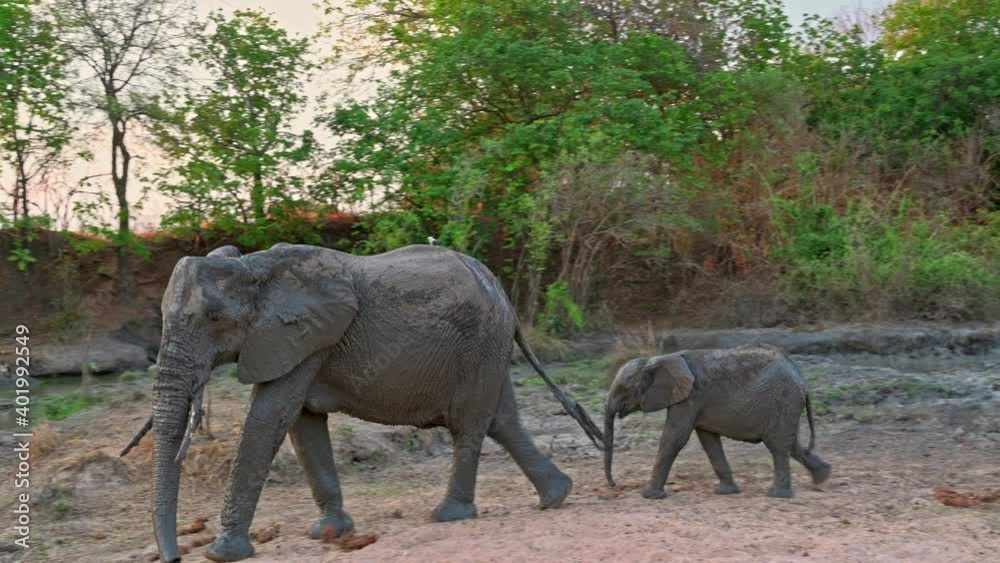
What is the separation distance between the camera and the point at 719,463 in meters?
8.23

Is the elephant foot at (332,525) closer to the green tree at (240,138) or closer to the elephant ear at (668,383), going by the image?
the elephant ear at (668,383)

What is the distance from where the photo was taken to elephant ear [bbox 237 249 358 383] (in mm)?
6637

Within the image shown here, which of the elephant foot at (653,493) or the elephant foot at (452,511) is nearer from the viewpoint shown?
the elephant foot at (452,511)

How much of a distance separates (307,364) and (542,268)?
35.1 ft

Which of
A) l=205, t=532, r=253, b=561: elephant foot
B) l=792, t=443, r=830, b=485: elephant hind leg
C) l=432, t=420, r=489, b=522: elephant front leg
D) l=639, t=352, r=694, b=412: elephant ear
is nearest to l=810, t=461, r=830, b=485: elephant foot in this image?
l=792, t=443, r=830, b=485: elephant hind leg

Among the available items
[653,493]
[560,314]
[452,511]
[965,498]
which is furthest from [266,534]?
[560,314]

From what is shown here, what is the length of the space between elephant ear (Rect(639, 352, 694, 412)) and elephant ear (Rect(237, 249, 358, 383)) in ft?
7.71

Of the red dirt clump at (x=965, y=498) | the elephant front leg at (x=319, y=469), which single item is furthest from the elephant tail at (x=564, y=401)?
the red dirt clump at (x=965, y=498)

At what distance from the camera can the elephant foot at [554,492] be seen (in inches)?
303

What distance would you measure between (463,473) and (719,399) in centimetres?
196

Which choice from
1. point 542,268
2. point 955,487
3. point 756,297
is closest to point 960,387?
point 955,487

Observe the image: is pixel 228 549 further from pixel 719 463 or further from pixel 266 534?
pixel 719 463

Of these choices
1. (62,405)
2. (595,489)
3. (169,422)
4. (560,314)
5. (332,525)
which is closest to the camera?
(169,422)

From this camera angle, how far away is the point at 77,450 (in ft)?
34.2
